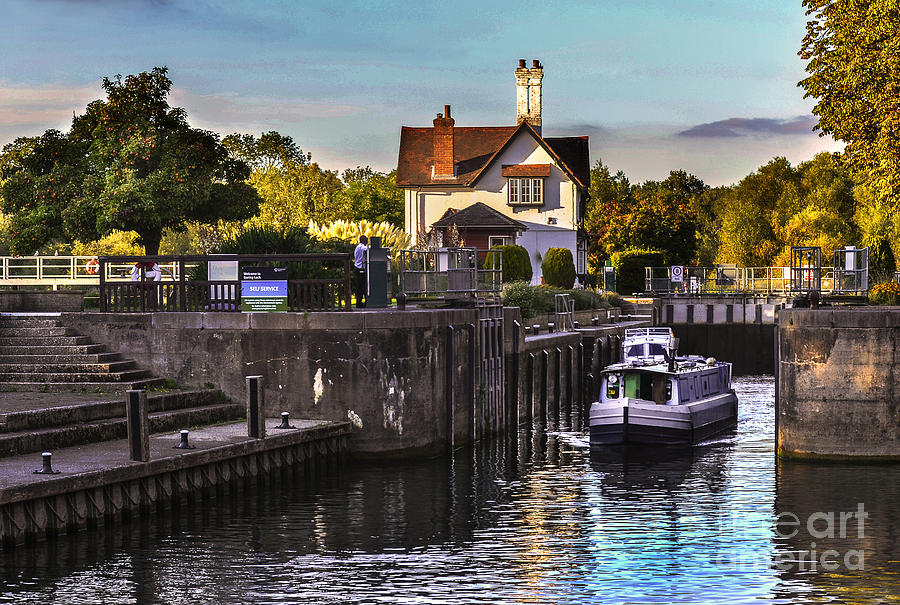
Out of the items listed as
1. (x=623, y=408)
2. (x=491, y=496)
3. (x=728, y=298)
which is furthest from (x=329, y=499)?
(x=728, y=298)

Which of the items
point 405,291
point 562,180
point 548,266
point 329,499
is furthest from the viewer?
point 562,180

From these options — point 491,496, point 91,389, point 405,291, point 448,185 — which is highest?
point 448,185

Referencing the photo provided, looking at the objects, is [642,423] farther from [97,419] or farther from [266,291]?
[97,419]

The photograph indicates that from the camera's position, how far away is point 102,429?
27.1 metres

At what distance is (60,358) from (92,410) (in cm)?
545

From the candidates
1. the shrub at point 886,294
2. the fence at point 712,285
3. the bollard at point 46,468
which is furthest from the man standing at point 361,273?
the fence at point 712,285

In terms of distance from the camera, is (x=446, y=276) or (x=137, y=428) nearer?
(x=137, y=428)

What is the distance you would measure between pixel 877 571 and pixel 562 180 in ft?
210

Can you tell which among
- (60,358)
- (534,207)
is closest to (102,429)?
(60,358)

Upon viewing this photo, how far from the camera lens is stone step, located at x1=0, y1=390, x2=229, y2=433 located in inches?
1016

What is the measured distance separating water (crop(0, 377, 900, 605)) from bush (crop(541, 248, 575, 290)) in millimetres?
42452

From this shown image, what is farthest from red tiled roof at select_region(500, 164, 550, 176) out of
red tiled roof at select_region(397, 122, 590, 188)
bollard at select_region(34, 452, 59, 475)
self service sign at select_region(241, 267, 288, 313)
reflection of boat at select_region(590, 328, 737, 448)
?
bollard at select_region(34, 452, 59, 475)

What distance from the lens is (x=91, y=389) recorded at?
1230 inches

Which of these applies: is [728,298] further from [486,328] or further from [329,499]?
[329,499]
